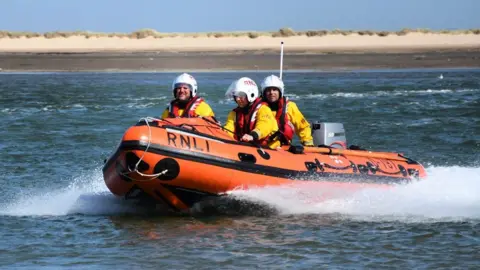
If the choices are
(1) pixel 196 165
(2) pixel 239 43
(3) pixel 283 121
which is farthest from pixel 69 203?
(2) pixel 239 43

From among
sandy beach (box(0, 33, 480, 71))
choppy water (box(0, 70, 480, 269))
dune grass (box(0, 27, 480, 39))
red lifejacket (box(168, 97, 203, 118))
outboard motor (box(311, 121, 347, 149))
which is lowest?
choppy water (box(0, 70, 480, 269))

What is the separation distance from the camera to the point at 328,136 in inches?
399

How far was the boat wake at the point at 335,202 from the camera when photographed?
8.98m

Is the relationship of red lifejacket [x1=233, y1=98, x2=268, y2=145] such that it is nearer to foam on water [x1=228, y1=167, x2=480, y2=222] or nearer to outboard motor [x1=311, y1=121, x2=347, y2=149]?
foam on water [x1=228, y1=167, x2=480, y2=222]

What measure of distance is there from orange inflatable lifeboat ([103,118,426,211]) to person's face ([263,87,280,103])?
54 centimetres

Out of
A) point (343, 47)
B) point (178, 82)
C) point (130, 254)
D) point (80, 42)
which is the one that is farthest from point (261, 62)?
point (130, 254)

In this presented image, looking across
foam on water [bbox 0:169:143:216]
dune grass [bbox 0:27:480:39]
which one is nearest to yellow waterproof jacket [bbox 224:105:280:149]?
foam on water [bbox 0:169:143:216]

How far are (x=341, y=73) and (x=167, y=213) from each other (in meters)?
21.1

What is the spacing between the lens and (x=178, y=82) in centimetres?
965

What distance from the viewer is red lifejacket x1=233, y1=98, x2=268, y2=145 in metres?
9.25

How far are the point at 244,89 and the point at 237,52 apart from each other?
103 ft

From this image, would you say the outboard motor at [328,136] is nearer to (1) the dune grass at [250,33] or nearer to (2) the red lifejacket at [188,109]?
(2) the red lifejacket at [188,109]

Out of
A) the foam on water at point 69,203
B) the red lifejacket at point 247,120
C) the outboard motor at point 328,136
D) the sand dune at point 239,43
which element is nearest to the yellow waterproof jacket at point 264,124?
the red lifejacket at point 247,120

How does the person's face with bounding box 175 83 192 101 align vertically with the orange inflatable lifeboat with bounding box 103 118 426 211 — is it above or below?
above
